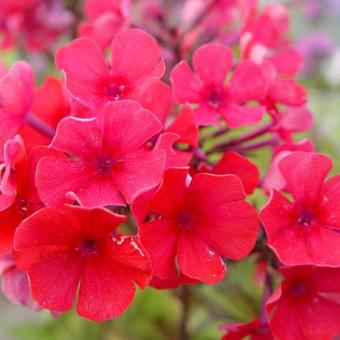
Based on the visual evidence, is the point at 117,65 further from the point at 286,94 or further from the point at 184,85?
the point at 286,94

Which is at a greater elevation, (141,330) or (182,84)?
(182,84)

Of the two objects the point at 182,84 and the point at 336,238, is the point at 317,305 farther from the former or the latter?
the point at 182,84

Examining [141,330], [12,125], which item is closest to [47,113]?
[12,125]

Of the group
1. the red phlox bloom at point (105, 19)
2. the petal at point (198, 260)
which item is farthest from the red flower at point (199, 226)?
the red phlox bloom at point (105, 19)

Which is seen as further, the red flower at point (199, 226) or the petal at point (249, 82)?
the petal at point (249, 82)

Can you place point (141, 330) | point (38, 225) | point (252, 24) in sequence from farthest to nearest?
point (141, 330), point (252, 24), point (38, 225)

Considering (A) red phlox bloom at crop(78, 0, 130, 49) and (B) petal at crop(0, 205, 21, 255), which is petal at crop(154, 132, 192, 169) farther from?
(A) red phlox bloom at crop(78, 0, 130, 49)

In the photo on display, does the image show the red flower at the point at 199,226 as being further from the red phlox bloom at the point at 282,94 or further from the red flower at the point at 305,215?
the red phlox bloom at the point at 282,94
